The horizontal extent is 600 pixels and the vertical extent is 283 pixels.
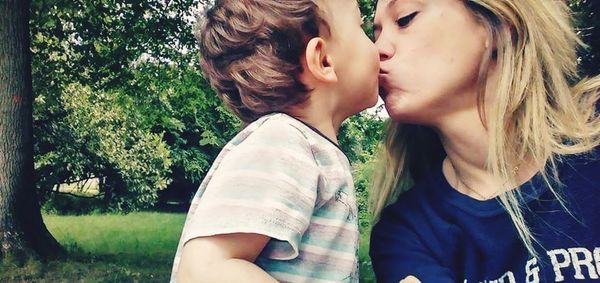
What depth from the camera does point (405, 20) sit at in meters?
2.05

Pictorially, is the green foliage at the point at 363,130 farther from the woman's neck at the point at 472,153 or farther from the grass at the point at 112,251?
the woman's neck at the point at 472,153

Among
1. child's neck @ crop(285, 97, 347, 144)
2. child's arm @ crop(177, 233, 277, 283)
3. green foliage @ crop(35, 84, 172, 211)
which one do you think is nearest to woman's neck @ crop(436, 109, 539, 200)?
child's neck @ crop(285, 97, 347, 144)

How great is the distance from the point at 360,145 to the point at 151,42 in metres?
4.04

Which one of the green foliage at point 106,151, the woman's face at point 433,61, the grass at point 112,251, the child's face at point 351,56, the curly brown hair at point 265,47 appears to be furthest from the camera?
the green foliage at point 106,151

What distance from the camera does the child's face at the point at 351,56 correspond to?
5.83ft

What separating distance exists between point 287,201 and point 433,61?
0.82m

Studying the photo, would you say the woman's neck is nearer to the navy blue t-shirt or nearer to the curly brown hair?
the navy blue t-shirt

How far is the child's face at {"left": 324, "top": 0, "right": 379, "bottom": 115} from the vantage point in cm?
178

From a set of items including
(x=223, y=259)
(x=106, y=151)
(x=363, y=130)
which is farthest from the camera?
(x=106, y=151)

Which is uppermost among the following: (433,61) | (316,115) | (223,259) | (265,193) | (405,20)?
(405,20)

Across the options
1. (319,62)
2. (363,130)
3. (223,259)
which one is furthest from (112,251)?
(223,259)

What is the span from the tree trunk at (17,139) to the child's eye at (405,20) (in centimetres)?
768

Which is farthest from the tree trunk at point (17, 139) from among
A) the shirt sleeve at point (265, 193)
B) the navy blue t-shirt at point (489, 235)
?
the shirt sleeve at point (265, 193)

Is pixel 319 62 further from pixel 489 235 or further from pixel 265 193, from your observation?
pixel 489 235
